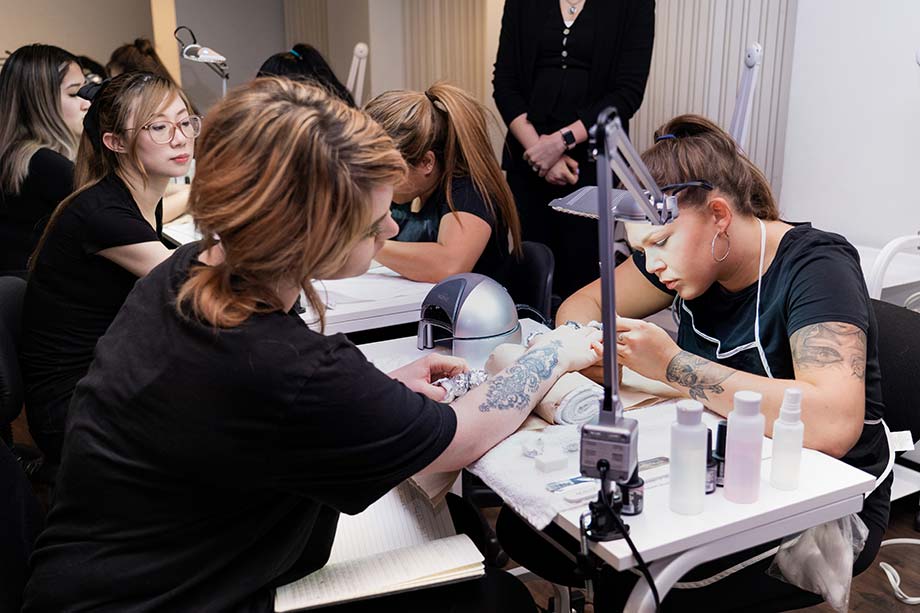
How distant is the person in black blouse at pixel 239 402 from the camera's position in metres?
0.94

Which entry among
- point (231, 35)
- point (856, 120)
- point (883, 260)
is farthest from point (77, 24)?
point (883, 260)

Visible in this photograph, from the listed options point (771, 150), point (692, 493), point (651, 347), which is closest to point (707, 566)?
point (692, 493)

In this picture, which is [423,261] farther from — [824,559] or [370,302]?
[824,559]

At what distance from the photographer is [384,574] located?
106 cm

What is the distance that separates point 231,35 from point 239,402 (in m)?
5.38

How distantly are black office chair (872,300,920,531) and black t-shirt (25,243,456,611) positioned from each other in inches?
37.2

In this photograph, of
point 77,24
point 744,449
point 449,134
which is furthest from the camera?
point 77,24

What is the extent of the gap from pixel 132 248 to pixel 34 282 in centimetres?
22

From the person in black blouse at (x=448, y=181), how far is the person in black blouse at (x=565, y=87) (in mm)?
694

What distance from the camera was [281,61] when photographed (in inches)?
153

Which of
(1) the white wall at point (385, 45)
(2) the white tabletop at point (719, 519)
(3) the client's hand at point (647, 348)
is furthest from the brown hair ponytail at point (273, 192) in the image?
(1) the white wall at point (385, 45)

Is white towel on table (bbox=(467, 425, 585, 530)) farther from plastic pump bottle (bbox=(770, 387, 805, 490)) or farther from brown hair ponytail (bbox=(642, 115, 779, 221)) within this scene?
brown hair ponytail (bbox=(642, 115, 779, 221))

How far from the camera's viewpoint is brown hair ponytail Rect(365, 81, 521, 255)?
2.10 metres

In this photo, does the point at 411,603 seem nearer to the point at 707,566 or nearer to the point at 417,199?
the point at 707,566
